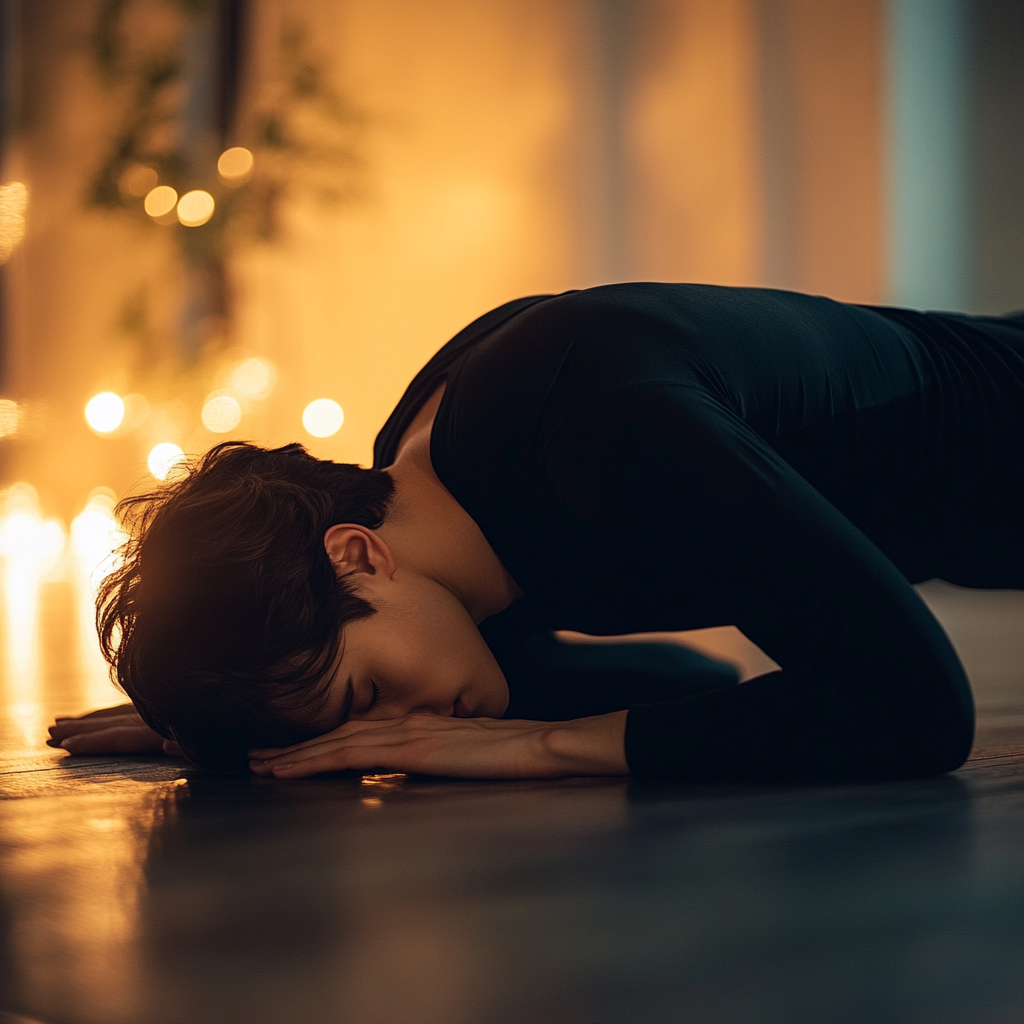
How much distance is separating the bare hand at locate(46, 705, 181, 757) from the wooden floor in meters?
0.14

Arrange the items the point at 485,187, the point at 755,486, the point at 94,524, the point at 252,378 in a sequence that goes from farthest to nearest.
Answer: the point at 94,524 → the point at 252,378 → the point at 485,187 → the point at 755,486

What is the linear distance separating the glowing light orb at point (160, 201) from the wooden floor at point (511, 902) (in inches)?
152

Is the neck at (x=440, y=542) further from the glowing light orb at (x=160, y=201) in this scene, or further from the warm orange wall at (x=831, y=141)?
the glowing light orb at (x=160, y=201)

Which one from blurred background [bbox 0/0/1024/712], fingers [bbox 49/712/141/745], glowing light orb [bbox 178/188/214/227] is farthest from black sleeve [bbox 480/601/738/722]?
glowing light orb [bbox 178/188/214/227]

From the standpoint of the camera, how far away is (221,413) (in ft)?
14.3

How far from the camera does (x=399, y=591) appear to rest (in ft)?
3.23

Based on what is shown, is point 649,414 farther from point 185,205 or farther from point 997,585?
point 185,205

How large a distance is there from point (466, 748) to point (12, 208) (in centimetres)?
535

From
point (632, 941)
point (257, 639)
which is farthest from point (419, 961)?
point (257, 639)

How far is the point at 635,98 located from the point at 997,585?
2.73 metres

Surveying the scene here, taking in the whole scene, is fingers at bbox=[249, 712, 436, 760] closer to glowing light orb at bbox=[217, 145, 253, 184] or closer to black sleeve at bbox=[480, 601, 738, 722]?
black sleeve at bbox=[480, 601, 738, 722]

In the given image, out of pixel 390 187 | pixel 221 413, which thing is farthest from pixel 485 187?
pixel 221 413

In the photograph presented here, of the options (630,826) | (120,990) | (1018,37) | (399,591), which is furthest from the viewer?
(1018,37)

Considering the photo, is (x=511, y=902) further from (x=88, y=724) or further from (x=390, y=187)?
(x=390, y=187)
